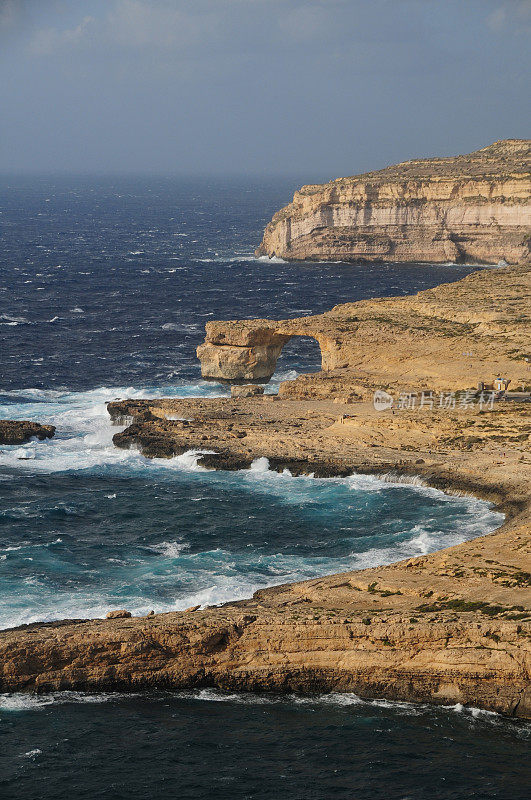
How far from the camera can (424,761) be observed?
42.6m

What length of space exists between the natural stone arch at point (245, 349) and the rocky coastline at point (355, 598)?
12.2 m

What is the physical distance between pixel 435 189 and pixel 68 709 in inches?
6289

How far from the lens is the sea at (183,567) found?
4194cm

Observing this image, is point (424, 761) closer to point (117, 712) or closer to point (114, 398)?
point (117, 712)

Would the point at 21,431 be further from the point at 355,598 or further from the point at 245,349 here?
the point at 355,598

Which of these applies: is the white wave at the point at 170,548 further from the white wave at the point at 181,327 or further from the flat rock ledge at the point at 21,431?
the white wave at the point at 181,327

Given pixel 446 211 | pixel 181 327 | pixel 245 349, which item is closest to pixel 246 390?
pixel 245 349

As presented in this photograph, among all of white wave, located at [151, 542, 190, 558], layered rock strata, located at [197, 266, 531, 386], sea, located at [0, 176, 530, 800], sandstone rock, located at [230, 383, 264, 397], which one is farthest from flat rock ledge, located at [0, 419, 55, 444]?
white wave, located at [151, 542, 190, 558]

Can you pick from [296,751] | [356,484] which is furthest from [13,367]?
[296,751]

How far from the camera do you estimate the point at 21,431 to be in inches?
3484

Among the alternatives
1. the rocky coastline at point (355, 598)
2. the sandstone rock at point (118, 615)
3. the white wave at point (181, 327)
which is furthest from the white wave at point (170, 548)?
the white wave at point (181, 327)

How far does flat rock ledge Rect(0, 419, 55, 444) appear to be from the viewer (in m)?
88.0

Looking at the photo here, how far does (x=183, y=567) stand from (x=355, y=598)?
1452cm

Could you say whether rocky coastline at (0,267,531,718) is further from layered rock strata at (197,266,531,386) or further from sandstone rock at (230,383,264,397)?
sandstone rock at (230,383,264,397)
